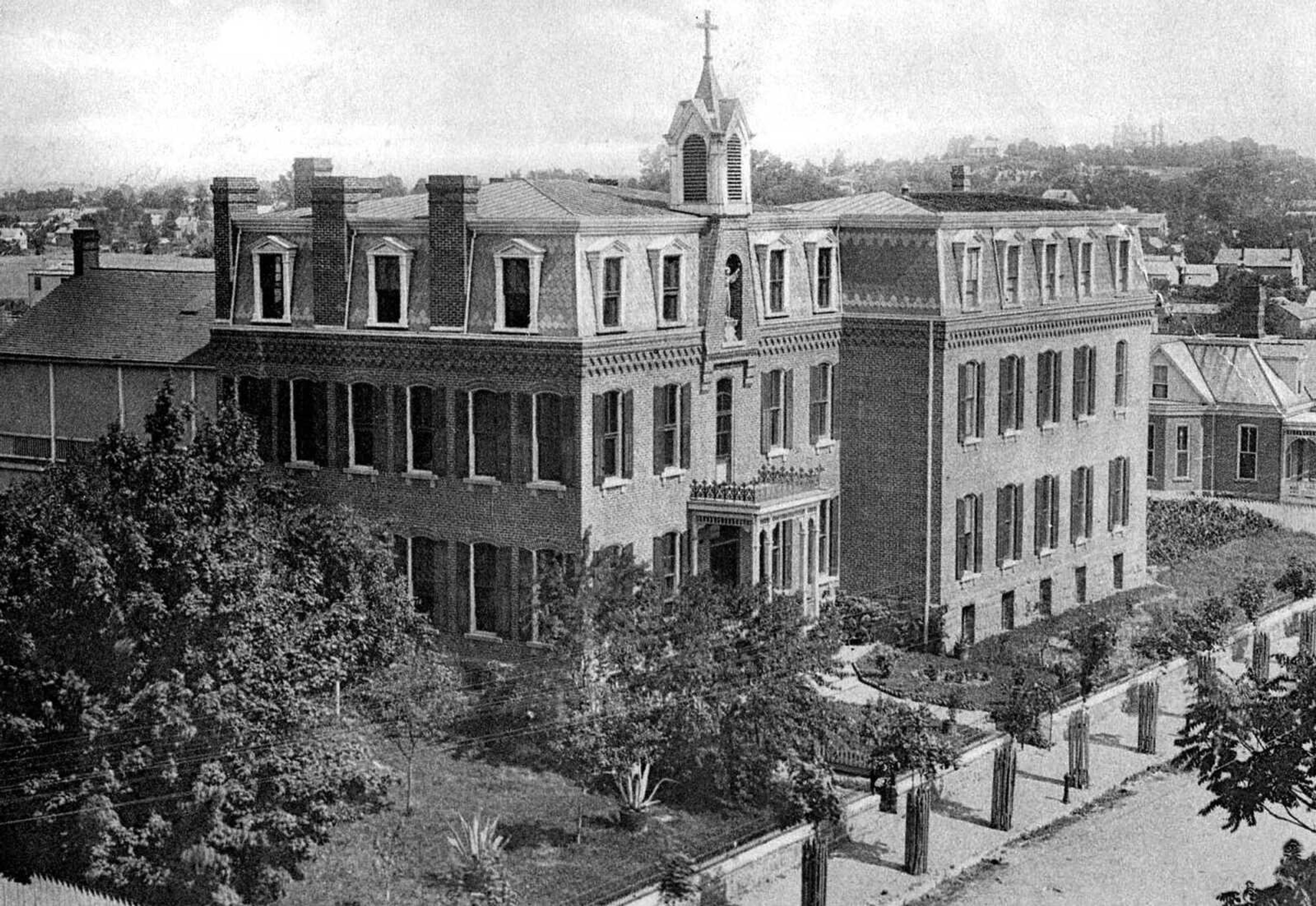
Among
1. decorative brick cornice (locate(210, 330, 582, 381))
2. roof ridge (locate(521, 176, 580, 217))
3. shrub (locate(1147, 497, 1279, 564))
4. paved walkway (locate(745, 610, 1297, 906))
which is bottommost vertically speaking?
paved walkway (locate(745, 610, 1297, 906))

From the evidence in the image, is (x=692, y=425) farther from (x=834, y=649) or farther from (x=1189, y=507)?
(x=1189, y=507)

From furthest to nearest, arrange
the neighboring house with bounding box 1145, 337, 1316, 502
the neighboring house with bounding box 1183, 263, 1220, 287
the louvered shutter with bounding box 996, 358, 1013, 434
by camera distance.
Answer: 1. the neighboring house with bounding box 1183, 263, 1220, 287
2. the neighboring house with bounding box 1145, 337, 1316, 502
3. the louvered shutter with bounding box 996, 358, 1013, 434

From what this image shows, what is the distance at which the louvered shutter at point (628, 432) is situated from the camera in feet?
139

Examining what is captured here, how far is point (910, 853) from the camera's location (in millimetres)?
34969

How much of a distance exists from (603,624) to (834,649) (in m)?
4.50

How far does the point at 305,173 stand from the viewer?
50750 mm

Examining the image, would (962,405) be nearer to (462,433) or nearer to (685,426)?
(685,426)

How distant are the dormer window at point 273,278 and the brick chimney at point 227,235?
2.51 ft

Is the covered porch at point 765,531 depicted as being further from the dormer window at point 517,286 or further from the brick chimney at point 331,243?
the brick chimney at point 331,243

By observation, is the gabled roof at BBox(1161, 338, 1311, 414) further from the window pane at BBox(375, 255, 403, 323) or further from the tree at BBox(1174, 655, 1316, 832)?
the tree at BBox(1174, 655, 1316, 832)

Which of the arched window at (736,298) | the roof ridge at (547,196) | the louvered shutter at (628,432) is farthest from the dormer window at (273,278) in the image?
the arched window at (736,298)

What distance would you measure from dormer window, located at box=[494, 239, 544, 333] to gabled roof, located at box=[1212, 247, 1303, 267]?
→ 4422 inches

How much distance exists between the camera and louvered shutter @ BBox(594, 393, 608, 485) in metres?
41.5

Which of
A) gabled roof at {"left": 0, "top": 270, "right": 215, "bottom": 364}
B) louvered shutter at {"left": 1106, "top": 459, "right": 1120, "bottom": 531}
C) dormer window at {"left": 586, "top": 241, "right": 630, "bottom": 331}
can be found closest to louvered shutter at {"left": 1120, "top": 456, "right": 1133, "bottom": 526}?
louvered shutter at {"left": 1106, "top": 459, "right": 1120, "bottom": 531}
